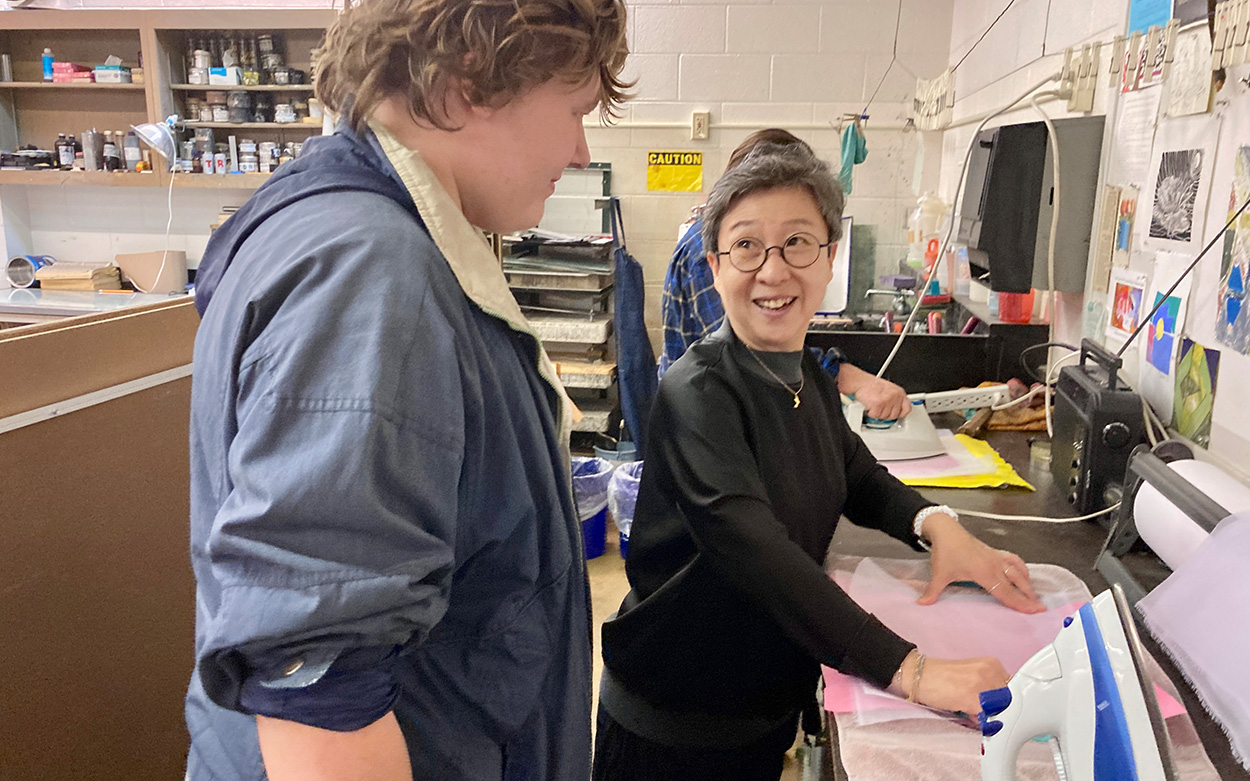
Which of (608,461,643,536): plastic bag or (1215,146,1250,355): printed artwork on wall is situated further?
(608,461,643,536): plastic bag

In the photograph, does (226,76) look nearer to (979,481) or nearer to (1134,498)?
(979,481)

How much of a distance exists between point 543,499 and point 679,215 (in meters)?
3.50

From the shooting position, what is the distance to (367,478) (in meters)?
0.53

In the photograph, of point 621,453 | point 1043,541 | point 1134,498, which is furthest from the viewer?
point 621,453

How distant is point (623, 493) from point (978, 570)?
6.36 ft

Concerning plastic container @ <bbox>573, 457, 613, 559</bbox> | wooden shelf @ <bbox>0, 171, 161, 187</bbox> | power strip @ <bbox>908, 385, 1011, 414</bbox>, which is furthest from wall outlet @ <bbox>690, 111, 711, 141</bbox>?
wooden shelf @ <bbox>0, 171, 161, 187</bbox>

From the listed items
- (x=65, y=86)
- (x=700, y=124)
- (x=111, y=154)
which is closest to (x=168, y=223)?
(x=111, y=154)

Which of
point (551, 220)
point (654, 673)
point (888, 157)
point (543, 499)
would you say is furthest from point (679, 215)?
point (543, 499)

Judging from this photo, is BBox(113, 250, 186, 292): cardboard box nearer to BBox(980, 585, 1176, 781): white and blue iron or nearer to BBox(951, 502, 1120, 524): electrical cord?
BBox(951, 502, 1120, 524): electrical cord

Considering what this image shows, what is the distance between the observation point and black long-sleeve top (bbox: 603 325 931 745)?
3.49 ft

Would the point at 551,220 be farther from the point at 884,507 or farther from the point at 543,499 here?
the point at 543,499

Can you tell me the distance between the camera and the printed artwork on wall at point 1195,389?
1344 mm

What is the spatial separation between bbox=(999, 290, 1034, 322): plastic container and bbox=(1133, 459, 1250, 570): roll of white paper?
48.0 inches

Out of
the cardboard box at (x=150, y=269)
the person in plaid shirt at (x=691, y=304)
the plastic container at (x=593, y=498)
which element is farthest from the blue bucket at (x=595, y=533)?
the cardboard box at (x=150, y=269)
